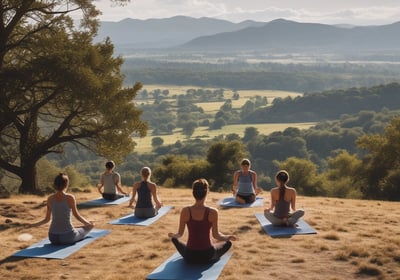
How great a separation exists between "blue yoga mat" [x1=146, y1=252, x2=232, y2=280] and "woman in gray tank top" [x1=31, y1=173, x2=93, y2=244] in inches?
102

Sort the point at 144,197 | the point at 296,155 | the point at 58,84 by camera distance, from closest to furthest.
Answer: the point at 144,197 < the point at 58,84 < the point at 296,155

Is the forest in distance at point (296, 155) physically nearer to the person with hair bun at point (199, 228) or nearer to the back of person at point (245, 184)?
the back of person at point (245, 184)

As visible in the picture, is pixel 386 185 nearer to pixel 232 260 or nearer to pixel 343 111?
pixel 232 260

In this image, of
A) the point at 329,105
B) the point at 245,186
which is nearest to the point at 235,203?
the point at 245,186

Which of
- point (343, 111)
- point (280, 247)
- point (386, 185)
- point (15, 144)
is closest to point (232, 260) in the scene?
point (280, 247)

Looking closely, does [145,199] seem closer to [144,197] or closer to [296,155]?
[144,197]

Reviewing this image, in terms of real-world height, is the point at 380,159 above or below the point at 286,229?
below

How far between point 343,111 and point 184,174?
135612 millimetres

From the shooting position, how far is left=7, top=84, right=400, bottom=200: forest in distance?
37375 mm

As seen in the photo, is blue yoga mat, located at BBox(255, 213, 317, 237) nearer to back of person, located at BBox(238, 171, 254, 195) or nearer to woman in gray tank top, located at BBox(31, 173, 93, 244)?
back of person, located at BBox(238, 171, 254, 195)

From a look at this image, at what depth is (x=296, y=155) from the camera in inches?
3814

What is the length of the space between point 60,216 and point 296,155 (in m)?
88.6

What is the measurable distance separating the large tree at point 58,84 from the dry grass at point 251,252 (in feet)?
30.9

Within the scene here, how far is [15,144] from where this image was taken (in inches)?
1189
